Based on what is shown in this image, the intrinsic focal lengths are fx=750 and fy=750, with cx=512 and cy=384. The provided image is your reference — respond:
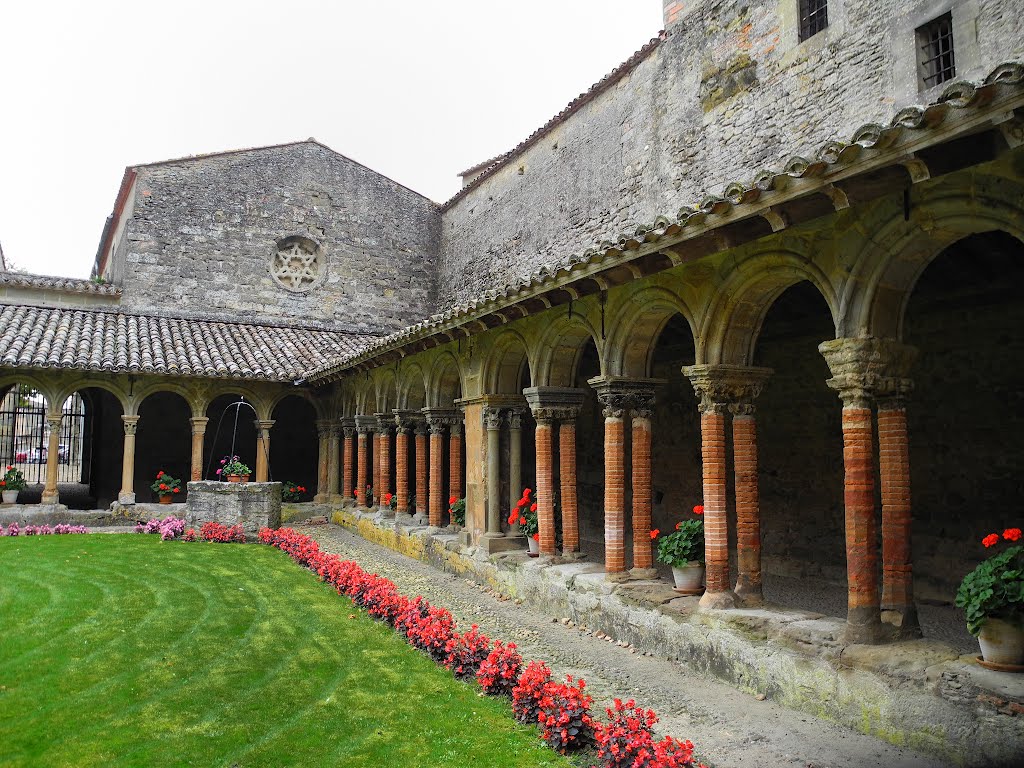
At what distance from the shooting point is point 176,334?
18344 mm

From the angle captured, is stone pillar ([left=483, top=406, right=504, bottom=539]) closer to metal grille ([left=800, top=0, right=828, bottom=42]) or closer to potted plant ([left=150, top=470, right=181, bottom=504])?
metal grille ([left=800, top=0, right=828, bottom=42])

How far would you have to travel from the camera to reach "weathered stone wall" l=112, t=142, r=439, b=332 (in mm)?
19812

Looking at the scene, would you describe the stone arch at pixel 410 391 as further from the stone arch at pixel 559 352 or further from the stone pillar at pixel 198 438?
the stone pillar at pixel 198 438

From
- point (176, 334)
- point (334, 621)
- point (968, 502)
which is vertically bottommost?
point (334, 621)

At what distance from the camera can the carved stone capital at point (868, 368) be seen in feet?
17.2

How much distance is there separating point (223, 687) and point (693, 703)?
3550 mm

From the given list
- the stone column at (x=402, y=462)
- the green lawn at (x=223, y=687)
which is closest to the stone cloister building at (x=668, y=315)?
the stone column at (x=402, y=462)

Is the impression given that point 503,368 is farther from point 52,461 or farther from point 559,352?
point 52,461

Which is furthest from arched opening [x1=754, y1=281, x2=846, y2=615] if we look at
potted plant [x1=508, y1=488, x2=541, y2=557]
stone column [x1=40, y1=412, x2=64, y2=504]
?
stone column [x1=40, y1=412, x2=64, y2=504]

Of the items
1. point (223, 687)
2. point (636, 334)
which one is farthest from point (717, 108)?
point (223, 687)

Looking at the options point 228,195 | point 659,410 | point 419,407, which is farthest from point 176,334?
point 659,410

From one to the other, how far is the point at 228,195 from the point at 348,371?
7971mm

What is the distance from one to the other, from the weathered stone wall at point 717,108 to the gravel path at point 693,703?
14.0 feet

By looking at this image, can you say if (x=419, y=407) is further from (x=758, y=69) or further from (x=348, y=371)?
(x=758, y=69)
